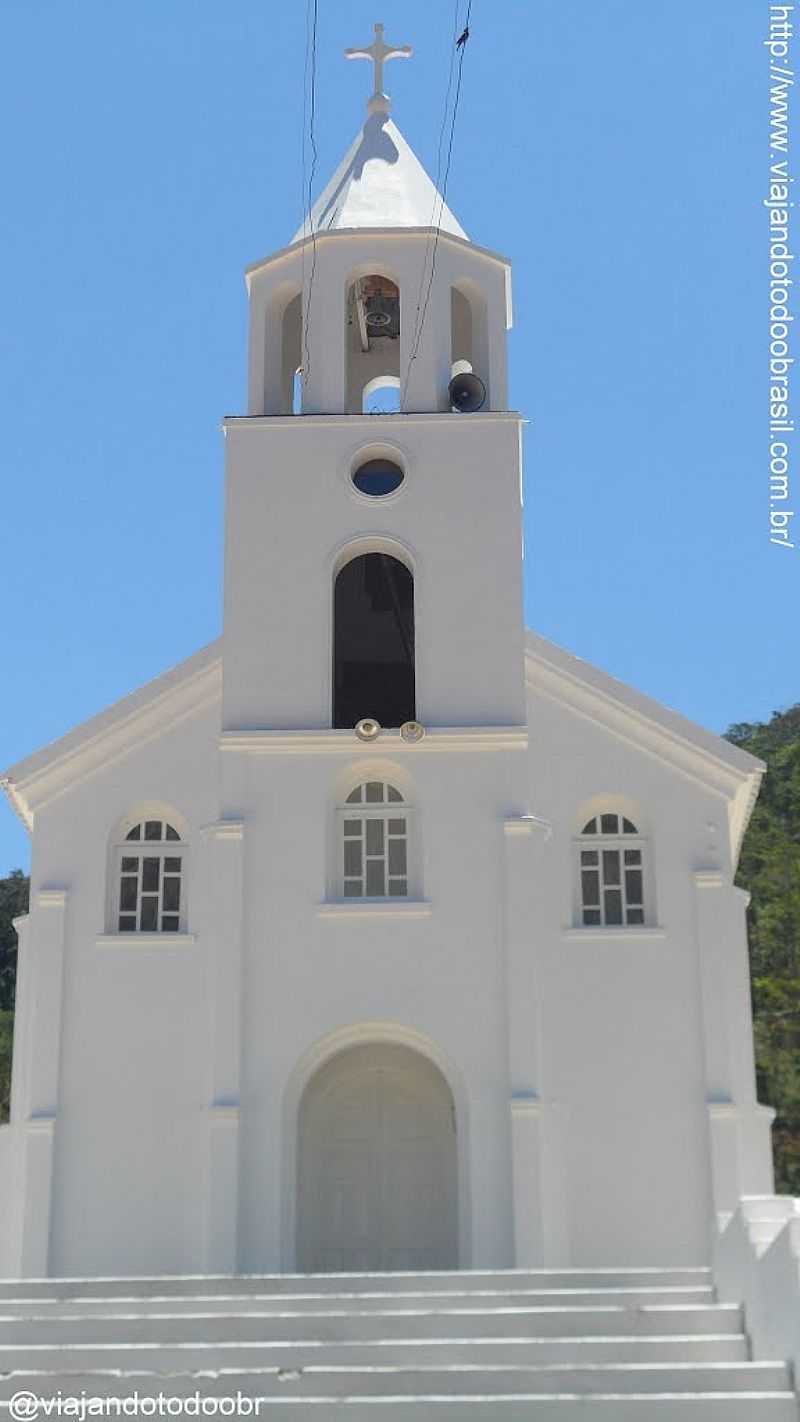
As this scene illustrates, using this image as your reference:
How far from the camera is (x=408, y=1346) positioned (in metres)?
16.9

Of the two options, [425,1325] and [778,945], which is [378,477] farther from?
[778,945]

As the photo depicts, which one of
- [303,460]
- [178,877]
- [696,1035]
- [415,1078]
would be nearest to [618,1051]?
[696,1035]

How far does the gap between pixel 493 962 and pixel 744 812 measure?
194 inches

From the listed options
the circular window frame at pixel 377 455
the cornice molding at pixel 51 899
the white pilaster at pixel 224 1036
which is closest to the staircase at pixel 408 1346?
the white pilaster at pixel 224 1036

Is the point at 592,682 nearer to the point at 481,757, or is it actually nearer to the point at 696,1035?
the point at 481,757

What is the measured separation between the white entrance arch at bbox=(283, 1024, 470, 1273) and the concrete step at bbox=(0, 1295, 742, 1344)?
6.21 m

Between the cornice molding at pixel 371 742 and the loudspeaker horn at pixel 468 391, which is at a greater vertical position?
the loudspeaker horn at pixel 468 391

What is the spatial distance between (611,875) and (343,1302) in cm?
913

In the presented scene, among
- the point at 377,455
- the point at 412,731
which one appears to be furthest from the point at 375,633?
the point at 412,731

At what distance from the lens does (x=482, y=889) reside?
2461 cm

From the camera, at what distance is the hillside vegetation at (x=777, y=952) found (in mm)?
44625

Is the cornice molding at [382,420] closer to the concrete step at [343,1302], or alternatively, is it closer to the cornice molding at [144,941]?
the cornice molding at [144,941]

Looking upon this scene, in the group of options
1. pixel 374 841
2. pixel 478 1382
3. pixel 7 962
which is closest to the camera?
pixel 478 1382

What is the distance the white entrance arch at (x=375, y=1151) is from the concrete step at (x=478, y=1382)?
761 centimetres
